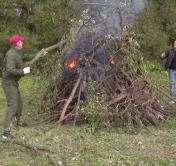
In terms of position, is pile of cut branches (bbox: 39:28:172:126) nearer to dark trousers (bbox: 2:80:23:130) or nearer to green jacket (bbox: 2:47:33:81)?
dark trousers (bbox: 2:80:23:130)

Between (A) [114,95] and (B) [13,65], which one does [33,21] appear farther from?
(B) [13,65]

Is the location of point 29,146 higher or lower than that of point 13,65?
lower

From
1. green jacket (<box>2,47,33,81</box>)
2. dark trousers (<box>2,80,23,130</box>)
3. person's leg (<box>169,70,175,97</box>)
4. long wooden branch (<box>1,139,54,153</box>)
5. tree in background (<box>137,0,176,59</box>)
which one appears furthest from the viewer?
tree in background (<box>137,0,176,59</box>)

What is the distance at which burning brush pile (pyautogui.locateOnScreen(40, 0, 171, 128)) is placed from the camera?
9414 millimetres

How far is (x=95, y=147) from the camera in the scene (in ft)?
26.5

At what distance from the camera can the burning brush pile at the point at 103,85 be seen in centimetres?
941

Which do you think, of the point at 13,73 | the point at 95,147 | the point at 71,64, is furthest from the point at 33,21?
the point at 95,147

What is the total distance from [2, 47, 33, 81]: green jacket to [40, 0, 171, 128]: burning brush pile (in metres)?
1.15

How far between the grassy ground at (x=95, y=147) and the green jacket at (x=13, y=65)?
2.96 ft

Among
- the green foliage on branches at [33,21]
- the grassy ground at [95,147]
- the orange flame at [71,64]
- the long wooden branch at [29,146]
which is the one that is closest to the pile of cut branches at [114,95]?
the orange flame at [71,64]

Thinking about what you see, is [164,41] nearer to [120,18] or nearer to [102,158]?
[120,18]

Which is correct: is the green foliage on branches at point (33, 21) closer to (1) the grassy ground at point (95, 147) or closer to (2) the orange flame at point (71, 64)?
(2) the orange flame at point (71, 64)

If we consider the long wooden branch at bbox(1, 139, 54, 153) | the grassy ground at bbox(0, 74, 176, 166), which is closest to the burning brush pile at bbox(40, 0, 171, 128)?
the grassy ground at bbox(0, 74, 176, 166)

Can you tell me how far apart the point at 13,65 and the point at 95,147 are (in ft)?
6.36
